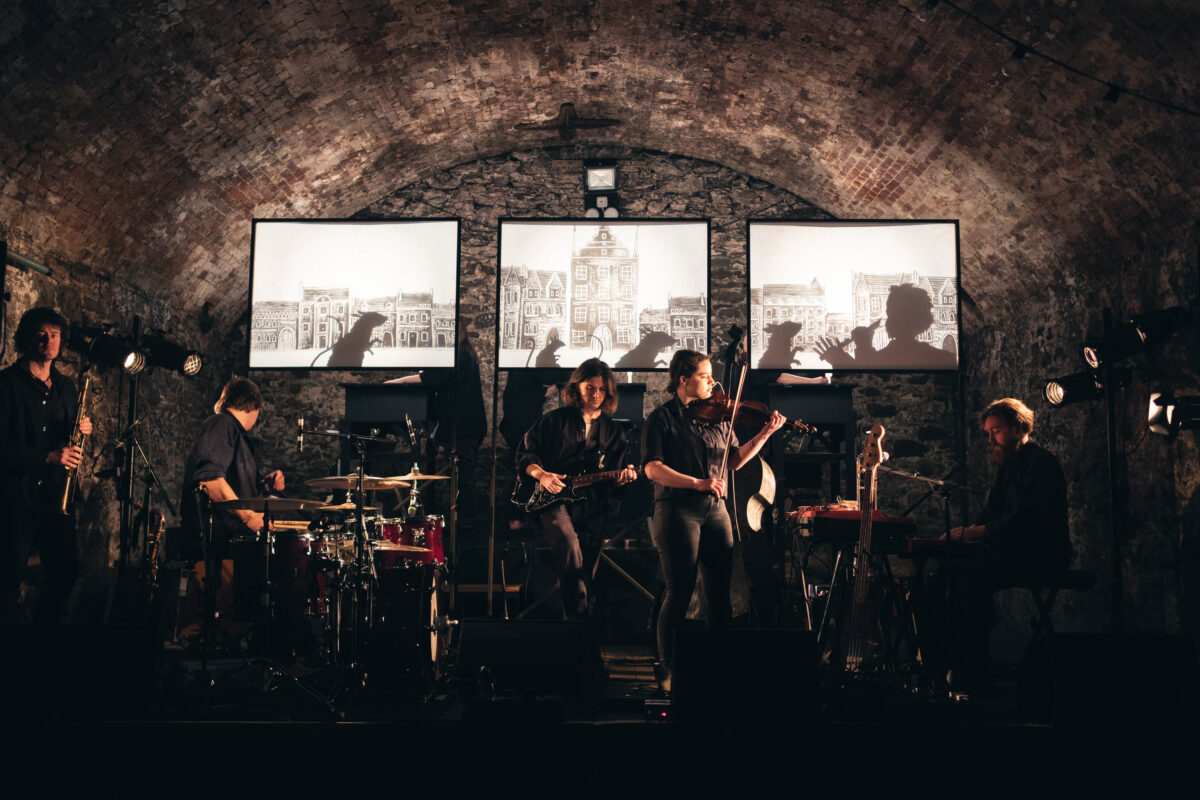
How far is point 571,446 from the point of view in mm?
5457

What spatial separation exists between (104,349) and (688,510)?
4784mm

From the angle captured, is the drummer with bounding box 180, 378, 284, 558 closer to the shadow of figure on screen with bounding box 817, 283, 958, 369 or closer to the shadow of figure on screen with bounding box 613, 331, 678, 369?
the shadow of figure on screen with bounding box 613, 331, 678, 369

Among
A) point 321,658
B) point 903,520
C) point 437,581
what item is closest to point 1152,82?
point 903,520

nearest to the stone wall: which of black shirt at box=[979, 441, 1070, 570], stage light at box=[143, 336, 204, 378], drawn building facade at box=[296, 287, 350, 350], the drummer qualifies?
stage light at box=[143, 336, 204, 378]

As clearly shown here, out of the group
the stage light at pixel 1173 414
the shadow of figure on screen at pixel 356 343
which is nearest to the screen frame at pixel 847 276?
the stage light at pixel 1173 414

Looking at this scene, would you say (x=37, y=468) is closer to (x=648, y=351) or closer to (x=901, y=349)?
(x=648, y=351)

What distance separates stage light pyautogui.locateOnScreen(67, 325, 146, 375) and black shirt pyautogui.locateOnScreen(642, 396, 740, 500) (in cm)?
420

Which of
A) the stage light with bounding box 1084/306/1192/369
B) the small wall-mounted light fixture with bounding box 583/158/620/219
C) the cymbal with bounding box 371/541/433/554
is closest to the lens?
the cymbal with bounding box 371/541/433/554

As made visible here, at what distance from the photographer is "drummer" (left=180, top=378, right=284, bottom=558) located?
5.41 metres

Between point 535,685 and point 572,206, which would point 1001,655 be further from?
point 572,206

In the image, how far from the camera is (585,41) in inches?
311

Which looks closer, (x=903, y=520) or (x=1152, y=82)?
(x=903, y=520)

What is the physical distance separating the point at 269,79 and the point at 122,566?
150 inches

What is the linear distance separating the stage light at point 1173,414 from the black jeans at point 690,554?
10.0ft
